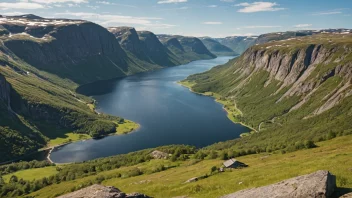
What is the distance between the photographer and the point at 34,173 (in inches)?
6634

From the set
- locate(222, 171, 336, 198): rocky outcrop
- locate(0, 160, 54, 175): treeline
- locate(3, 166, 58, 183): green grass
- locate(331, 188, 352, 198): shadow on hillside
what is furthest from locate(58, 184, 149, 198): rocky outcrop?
locate(0, 160, 54, 175): treeline

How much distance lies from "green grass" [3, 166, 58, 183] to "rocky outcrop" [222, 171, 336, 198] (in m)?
154

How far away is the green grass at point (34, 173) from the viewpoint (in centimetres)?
16312

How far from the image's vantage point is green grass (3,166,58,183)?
16312 centimetres

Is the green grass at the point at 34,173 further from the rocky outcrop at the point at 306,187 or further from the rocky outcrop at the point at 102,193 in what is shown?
the rocky outcrop at the point at 306,187

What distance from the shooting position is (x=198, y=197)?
46562 millimetres

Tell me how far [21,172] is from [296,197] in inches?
6924

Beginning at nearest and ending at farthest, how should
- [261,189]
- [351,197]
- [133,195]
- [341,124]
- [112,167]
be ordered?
[351,197], [261,189], [133,195], [112,167], [341,124]

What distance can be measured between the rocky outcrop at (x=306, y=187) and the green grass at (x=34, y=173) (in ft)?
506

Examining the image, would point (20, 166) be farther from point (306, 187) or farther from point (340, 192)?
point (340, 192)

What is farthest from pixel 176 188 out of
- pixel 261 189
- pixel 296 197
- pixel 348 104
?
pixel 348 104

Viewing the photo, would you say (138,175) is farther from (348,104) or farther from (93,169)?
(348,104)

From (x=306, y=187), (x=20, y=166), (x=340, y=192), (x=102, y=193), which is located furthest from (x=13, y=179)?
(x=340, y=192)

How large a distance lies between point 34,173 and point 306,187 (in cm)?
16691
